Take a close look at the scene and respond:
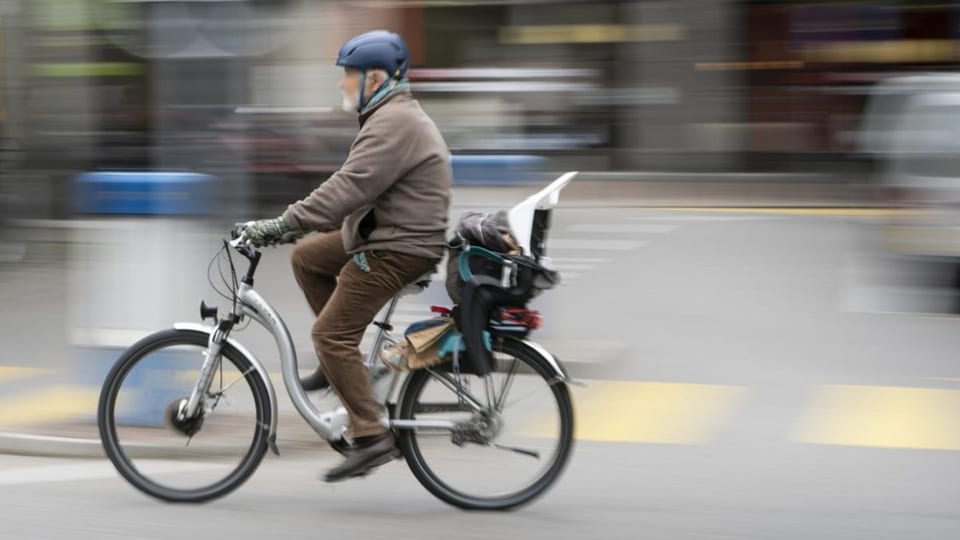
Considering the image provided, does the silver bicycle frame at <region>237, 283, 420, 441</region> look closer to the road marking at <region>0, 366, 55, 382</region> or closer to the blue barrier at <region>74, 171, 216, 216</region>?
the blue barrier at <region>74, 171, 216, 216</region>

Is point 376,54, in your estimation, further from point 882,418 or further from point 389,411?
point 882,418

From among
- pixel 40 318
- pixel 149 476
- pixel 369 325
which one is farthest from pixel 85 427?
pixel 40 318

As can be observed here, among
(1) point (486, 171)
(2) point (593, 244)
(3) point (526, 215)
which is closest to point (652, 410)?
(1) point (486, 171)

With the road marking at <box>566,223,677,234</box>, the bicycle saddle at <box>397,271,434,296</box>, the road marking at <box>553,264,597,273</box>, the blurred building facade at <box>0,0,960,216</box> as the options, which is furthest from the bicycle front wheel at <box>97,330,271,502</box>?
the blurred building facade at <box>0,0,960,216</box>

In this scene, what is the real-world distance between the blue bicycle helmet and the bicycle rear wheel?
1.04 m

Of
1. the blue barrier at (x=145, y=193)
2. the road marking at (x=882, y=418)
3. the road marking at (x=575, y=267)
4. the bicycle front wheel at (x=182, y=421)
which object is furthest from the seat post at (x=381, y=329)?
the road marking at (x=575, y=267)

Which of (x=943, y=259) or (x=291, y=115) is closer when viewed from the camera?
(x=943, y=259)

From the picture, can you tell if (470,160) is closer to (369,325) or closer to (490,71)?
(369,325)

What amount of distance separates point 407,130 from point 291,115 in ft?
35.5

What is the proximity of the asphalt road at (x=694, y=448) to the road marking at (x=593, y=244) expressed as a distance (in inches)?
72.2

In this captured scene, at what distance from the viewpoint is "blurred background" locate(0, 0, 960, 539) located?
228 inches

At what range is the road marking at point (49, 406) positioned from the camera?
6371 mm

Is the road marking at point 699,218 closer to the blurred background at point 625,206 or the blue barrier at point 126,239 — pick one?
the blurred background at point 625,206

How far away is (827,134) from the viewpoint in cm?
1812
